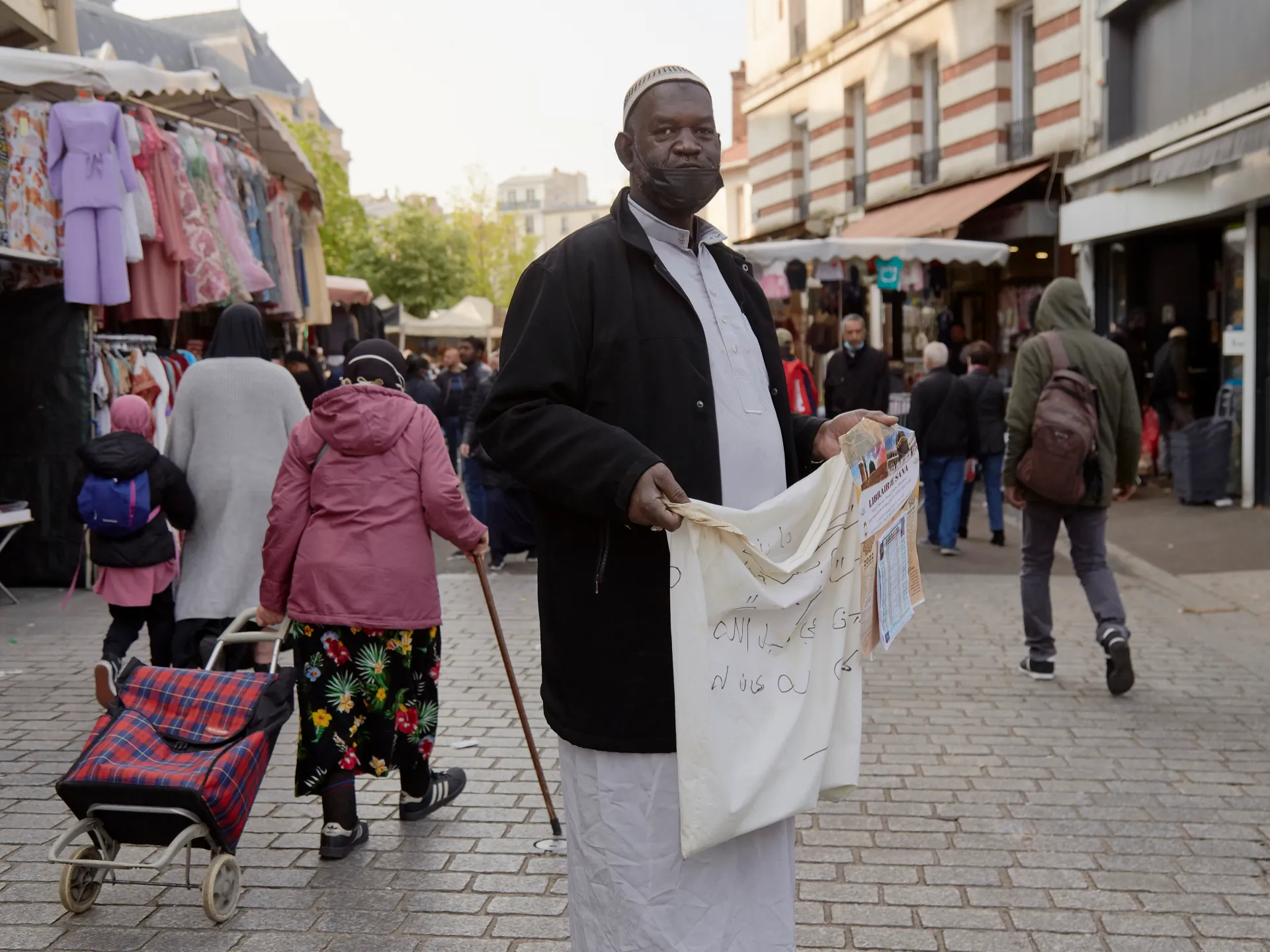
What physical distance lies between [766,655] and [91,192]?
764cm

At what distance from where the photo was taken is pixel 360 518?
4594 mm

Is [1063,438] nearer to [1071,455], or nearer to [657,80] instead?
[1071,455]

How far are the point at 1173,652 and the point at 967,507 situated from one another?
5.00 meters

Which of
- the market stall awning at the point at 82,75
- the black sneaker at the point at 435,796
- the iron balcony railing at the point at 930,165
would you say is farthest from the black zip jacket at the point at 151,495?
the iron balcony railing at the point at 930,165

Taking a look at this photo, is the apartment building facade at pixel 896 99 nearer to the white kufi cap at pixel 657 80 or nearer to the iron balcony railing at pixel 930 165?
the iron balcony railing at pixel 930 165

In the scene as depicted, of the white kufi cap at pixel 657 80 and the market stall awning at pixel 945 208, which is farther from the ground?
the market stall awning at pixel 945 208

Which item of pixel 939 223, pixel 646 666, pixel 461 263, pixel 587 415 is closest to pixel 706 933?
pixel 646 666

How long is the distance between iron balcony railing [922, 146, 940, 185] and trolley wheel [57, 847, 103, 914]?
1952cm

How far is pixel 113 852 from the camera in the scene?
417 cm

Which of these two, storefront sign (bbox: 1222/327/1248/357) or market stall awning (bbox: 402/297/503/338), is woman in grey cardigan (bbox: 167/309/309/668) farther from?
market stall awning (bbox: 402/297/503/338)

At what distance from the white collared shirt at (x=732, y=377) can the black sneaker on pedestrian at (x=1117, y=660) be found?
4197mm

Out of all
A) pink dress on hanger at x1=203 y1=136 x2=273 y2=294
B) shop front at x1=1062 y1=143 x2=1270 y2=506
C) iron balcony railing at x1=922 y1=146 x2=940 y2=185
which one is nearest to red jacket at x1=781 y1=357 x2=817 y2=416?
shop front at x1=1062 y1=143 x2=1270 y2=506

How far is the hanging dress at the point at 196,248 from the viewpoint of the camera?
9.77 meters

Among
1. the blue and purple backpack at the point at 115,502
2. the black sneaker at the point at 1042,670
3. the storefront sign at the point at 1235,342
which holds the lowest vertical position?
the black sneaker at the point at 1042,670
